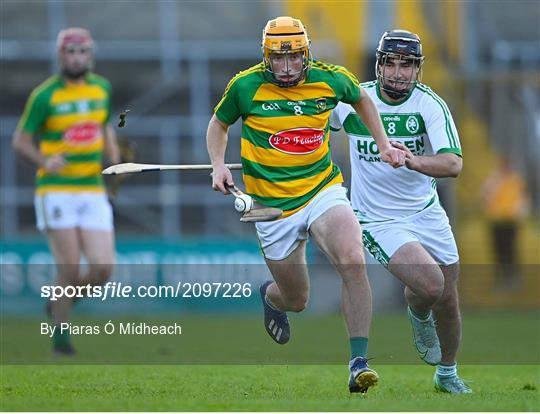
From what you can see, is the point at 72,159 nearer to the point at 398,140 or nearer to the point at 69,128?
the point at 69,128

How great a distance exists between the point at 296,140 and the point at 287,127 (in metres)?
0.11

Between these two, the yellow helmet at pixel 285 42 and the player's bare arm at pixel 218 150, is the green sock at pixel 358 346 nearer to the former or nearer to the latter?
the player's bare arm at pixel 218 150

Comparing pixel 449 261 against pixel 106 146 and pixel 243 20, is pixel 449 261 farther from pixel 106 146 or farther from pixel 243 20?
pixel 243 20

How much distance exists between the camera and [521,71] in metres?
22.3

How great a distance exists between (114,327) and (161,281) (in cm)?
226

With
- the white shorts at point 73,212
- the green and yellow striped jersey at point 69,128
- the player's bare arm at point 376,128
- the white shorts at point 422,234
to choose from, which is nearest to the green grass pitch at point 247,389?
the white shorts at point 422,234

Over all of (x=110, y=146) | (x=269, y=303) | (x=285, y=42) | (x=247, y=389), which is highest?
(x=285, y=42)

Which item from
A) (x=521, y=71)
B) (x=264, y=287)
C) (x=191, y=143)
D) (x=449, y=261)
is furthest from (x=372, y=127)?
(x=521, y=71)

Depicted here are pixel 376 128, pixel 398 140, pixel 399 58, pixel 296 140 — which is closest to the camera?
pixel 376 128

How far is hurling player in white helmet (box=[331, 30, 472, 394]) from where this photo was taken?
8.90 meters

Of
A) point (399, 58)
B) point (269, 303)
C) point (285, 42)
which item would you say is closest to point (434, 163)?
point (399, 58)

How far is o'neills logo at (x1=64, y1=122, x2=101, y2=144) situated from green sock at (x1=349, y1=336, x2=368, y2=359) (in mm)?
4891

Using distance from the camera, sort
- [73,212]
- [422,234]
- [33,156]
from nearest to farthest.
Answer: [422,234]
[33,156]
[73,212]

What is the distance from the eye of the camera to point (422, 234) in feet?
30.2
